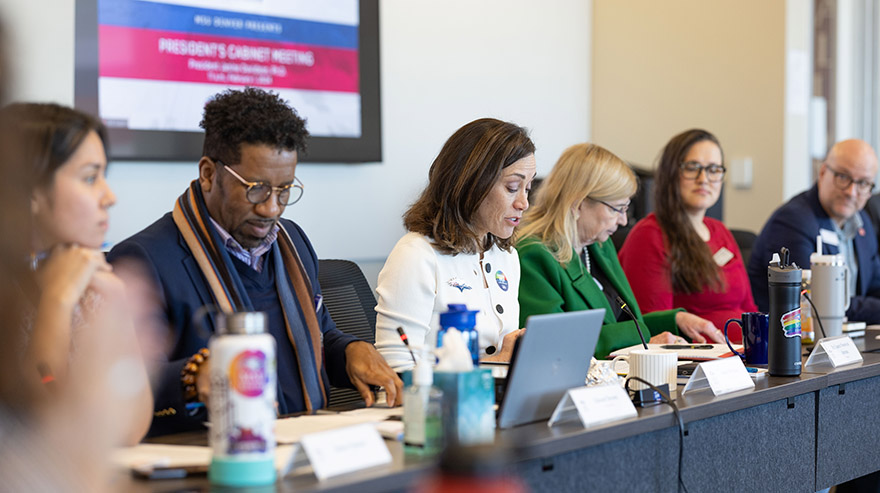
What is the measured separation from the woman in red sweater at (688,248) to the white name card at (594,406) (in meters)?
1.58

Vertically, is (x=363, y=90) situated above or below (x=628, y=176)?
above

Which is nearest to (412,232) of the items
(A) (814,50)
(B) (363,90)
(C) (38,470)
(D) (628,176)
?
(D) (628,176)

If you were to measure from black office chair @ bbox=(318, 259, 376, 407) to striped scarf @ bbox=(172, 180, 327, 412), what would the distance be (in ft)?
1.34

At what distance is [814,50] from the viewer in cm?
470

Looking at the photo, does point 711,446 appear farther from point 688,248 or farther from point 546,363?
point 688,248

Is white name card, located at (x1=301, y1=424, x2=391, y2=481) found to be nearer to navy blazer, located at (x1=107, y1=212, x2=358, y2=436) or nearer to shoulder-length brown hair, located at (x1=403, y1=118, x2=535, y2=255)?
navy blazer, located at (x1=107, y1=212, x2=358, y2=436)

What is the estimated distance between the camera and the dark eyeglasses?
341cm

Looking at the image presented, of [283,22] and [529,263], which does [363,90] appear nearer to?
[283,22]

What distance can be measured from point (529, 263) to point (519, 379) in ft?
3.79

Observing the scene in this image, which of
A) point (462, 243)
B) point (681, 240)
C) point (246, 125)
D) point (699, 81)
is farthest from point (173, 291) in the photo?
point (699, 81)

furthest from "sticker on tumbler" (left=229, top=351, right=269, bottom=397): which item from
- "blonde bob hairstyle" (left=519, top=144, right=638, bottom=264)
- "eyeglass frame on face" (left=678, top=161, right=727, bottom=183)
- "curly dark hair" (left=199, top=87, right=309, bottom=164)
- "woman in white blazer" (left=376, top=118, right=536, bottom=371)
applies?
"eyeglass frame on face" (left=678, top=161, right=727, bottom=183)

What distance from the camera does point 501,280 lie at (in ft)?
7.71

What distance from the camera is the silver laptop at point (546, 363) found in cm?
145

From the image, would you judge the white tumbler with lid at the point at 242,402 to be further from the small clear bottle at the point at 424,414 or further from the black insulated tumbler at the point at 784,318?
the black insulated tumbler at the point at 784,318
